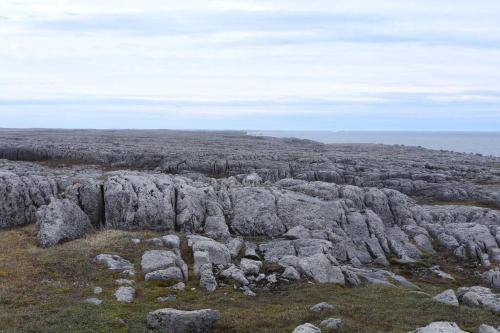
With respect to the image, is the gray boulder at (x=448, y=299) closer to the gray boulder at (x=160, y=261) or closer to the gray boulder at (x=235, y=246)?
the gray boulder at (x=235, y=246)

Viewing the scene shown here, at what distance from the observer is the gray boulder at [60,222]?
112ft

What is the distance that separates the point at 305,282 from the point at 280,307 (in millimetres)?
4260

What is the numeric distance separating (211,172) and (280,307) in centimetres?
6445

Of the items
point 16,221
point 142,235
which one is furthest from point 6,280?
point 16,221

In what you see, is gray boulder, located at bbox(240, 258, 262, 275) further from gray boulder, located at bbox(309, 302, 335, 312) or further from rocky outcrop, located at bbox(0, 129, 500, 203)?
rocky outcrop, located at bbox(0, 129, 500, 203)

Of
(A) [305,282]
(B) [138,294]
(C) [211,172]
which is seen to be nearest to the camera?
(B) [138,294]

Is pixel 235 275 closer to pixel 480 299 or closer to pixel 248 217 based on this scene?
pixel 248 217

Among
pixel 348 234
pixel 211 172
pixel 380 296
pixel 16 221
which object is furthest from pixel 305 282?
pixel 211 172

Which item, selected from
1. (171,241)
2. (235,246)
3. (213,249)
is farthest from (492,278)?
(171,241)

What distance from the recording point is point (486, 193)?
7362 centimetres

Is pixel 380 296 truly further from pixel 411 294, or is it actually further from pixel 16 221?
pixel 16 221

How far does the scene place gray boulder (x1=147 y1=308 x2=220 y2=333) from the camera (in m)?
21.7

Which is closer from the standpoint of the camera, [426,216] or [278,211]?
[278,211]

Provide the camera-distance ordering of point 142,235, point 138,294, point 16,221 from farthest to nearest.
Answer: point 16,221, point 142,235, point 138,294
